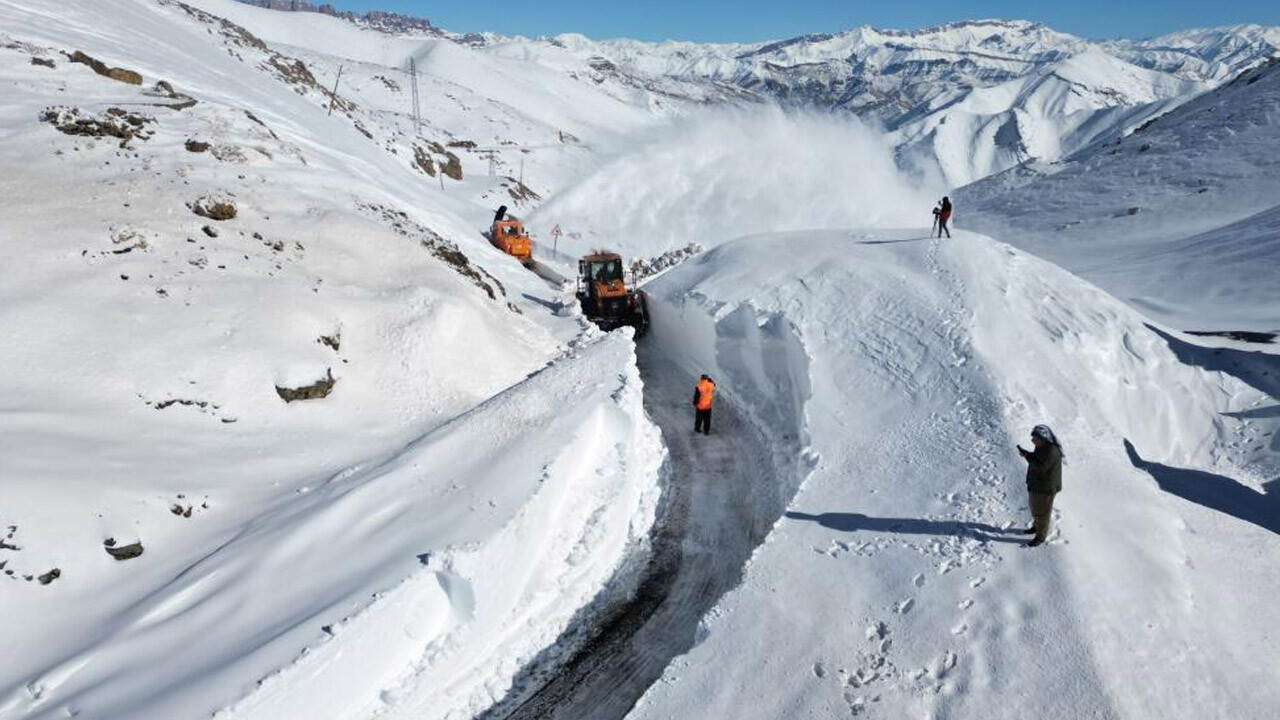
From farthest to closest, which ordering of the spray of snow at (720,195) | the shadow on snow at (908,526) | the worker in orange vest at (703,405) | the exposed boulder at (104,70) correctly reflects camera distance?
the spray of snow at (720,195), the exposed boulder at (104,70), the worker in orange vest at (703,405), the shadow on snow at (908,526)

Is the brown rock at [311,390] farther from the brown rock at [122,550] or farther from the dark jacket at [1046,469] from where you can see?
the dark jacket at [1046,469]

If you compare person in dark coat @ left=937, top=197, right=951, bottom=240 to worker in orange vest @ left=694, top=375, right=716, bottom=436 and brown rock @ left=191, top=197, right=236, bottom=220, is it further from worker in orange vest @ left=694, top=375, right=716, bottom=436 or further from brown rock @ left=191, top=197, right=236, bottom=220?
brown rock @ left=191, top=197, right=236, bottom=220

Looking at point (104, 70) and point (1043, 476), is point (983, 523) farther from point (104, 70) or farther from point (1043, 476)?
point (104, 70)

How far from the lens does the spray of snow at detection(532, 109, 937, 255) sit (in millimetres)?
38344

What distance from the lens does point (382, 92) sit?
86.6 meters

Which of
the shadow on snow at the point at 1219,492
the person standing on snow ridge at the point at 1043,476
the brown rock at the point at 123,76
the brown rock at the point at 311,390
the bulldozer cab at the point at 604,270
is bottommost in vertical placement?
the brown rock at the point at 311,390

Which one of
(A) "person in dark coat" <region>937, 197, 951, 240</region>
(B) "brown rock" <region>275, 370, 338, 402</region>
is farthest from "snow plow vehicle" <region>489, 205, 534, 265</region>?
(B) "brown rock" <region>275, 370, 338, 402</region>

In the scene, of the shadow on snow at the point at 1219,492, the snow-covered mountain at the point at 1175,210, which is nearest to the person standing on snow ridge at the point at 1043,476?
the shadow on snow at the point at 1219,492

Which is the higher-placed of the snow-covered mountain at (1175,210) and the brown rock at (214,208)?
the snow-covered mountain at (1175,210)

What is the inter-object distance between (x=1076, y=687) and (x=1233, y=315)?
1548 cm

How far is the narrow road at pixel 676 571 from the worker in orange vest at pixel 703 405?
0.22 meters

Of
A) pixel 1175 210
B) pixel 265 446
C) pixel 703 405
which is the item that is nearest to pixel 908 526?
pixel 703 405

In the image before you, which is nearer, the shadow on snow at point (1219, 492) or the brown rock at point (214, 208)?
the shadow on snow at point (1219, 492)

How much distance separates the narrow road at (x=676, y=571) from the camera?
752cm
